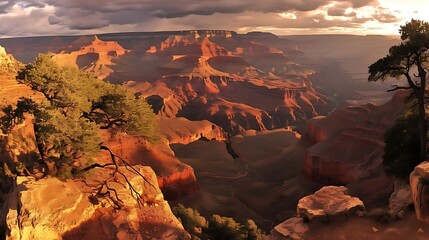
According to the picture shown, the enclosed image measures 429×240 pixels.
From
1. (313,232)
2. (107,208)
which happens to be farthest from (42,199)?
(313,232)

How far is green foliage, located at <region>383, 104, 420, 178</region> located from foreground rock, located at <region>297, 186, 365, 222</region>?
9.49 metres

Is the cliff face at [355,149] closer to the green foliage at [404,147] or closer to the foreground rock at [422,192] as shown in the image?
the green foliage at [404,147]

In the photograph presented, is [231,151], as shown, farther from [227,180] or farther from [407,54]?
[407,54]

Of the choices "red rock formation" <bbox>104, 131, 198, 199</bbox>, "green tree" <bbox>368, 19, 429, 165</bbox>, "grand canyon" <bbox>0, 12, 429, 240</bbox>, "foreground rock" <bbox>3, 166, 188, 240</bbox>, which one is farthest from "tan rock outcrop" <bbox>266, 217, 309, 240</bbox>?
"red rock formation" <bbox>104, 131, 198, 199</bbox>

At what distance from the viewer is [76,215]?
16922 millimetres

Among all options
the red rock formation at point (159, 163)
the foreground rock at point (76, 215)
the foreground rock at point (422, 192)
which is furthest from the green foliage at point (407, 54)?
the red rock formation at point (159, 163)

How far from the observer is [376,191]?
127ft

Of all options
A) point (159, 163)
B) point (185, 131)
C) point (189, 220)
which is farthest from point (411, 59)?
point (185, 131)

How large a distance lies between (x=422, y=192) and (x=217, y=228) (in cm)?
1886

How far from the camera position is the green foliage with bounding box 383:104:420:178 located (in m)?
27.8

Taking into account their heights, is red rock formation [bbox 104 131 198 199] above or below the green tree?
below

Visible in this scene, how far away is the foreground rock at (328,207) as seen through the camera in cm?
1917

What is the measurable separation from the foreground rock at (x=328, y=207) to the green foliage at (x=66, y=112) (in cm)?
1350

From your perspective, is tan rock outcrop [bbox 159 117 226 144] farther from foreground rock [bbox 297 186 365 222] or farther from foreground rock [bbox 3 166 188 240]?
foreground rock [bbox 297 186 365 222]
